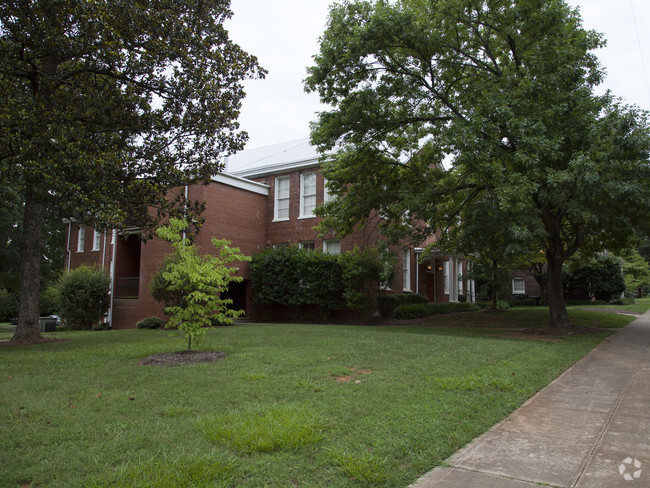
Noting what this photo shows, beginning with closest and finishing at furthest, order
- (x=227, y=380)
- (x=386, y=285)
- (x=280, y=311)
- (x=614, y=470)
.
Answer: (x=614, y=470) → (x=227, y=380) → (x=386, y=285) → (x=280, y=311)

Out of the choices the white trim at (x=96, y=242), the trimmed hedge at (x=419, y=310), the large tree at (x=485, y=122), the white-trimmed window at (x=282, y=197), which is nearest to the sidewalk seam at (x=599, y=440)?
the large tree at (x=485, y=122)

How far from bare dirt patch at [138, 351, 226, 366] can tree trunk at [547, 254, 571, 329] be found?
34.9 ft

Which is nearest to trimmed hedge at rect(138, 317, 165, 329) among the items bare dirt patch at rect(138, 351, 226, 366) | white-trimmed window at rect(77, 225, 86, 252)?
white-trimmed window at rect(77, 225, 86, 252)

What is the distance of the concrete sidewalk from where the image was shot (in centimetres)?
326

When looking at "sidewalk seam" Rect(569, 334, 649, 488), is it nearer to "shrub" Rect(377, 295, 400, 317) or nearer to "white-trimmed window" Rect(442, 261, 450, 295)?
"shrub" Rect(377, 295, 400, 317)

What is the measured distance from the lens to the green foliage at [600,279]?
99.5 feet

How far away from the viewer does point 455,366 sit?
727cm

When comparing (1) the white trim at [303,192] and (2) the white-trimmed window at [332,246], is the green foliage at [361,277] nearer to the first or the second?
(2) the white-trimmed window at [332,246]

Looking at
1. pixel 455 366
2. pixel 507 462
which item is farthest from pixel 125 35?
pixel 507 462

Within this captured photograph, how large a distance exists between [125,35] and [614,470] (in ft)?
39.2

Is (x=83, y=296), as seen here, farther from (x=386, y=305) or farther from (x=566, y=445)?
(x=566, y=445)

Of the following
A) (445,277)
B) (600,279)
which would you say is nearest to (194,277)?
(445,277)

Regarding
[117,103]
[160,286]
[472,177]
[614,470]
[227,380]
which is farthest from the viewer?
[160,286]

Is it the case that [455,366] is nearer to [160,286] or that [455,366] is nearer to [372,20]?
[372,20]
